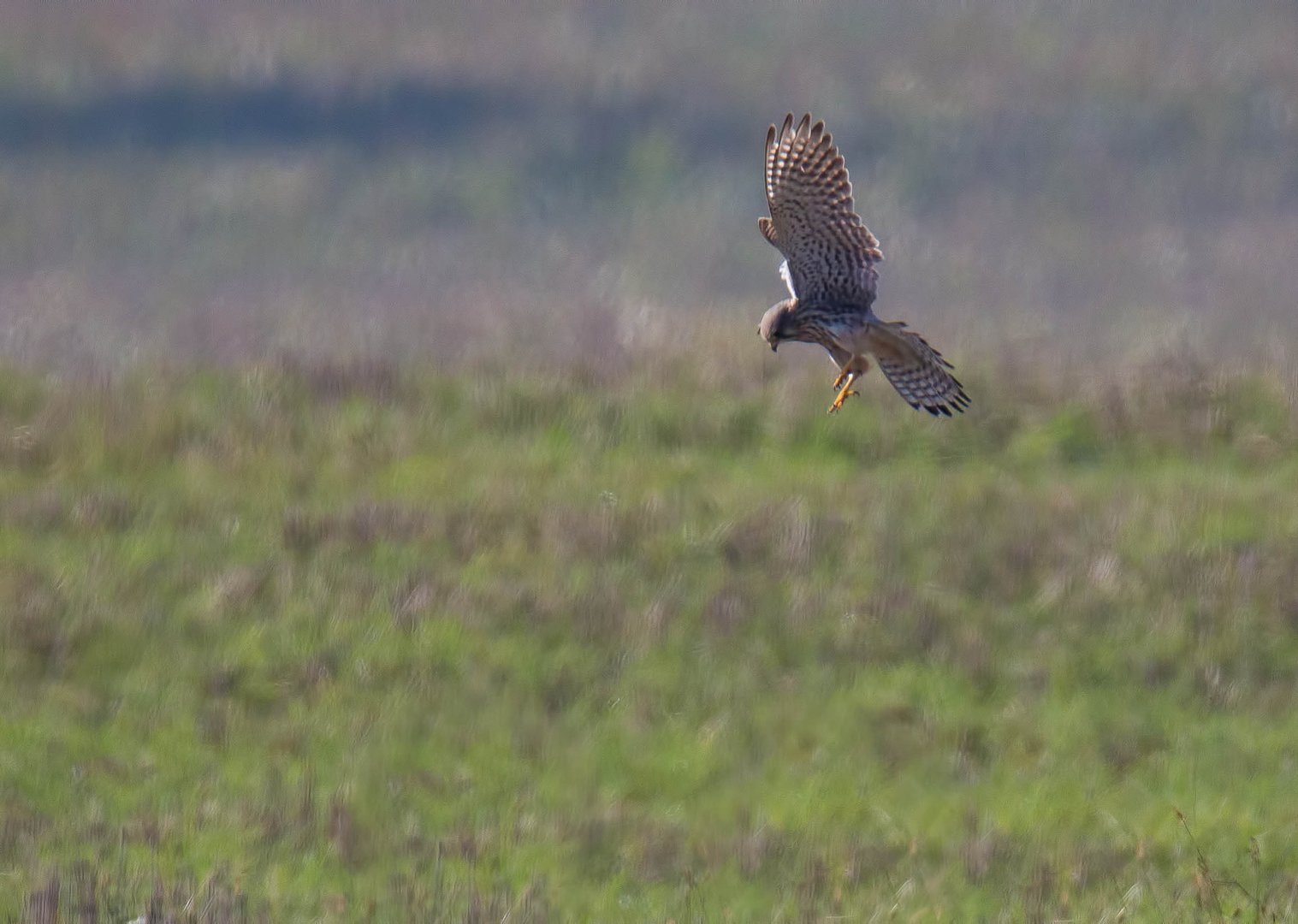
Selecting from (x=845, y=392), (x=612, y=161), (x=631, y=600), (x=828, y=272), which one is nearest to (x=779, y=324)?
(x=828, y=272)

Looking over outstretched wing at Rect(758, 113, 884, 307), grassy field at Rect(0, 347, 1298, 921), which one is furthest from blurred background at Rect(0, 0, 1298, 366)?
outstretched wing at Rect(758, 113, 884, 307)

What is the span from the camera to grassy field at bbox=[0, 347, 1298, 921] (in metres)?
8.44

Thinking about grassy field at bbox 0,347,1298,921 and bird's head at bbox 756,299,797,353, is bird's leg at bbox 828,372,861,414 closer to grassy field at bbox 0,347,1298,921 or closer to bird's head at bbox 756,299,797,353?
bird's head at bbox 756,299,797,353

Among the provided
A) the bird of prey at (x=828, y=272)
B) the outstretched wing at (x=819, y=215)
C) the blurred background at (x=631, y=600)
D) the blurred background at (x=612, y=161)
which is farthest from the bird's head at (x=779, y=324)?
the blurred background at (x=612, y=161)

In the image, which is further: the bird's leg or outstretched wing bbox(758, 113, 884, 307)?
outstretched wing bbox(758, 113, 884, 307)

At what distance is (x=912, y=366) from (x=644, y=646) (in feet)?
11.5

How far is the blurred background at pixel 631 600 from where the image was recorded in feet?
28.0

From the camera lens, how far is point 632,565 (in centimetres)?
1127

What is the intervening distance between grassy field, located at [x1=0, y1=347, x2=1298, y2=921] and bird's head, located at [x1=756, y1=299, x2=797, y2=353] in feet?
6.49

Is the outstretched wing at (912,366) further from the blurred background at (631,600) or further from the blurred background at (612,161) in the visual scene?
the blurred background at (612,161)

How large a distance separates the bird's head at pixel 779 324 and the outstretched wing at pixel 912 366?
0.81ft

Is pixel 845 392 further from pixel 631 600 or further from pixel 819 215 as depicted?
pixel 631 600

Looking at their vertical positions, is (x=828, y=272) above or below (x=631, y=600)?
above

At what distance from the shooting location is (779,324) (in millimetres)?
7270
